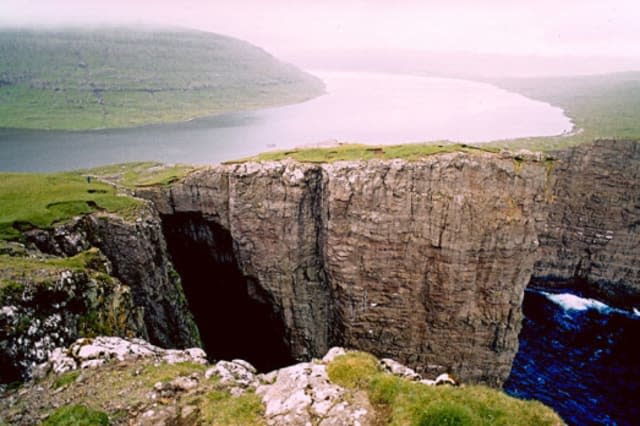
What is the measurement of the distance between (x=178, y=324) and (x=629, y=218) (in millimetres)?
62095

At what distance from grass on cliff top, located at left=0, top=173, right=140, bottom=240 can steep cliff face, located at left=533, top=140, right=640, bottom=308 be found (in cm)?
5444

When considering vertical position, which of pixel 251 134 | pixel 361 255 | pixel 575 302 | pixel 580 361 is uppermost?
pixel 251 134

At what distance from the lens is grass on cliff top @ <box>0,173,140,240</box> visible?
20.8 m

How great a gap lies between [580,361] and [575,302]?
15.0 meters

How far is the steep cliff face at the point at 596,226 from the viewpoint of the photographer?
55.1 m

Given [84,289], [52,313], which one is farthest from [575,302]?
[52,313]

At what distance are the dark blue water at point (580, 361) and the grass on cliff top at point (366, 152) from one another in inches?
959

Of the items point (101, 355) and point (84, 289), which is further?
point (84, 289)

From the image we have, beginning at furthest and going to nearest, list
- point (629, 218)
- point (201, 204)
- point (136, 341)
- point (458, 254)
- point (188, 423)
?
point (629, 218) < point (201, 204) < point (458, 254) < point (136, 341) < point (188, 423)

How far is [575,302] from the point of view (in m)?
53.7

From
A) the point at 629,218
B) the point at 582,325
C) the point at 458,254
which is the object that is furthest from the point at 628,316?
the point at 458,254

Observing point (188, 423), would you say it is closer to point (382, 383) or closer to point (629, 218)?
point (382, 383)

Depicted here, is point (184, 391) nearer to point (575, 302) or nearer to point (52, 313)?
point (52, 313)

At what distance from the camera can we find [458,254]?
3092 centimetres
